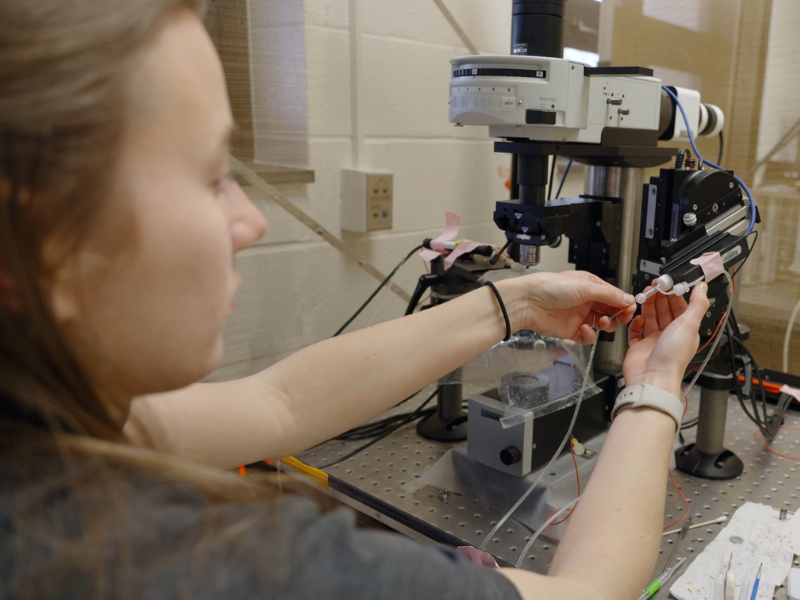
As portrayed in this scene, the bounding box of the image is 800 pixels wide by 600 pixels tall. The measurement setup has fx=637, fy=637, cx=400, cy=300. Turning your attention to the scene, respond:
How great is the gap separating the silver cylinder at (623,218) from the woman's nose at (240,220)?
2.48 feet

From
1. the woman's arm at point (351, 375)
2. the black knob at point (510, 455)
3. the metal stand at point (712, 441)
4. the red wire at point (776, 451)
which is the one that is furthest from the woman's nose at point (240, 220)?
the red wire at point (776, 451)

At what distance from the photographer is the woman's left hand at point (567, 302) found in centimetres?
96

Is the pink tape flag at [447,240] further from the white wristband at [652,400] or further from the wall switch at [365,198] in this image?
the white wristband at [652,400]

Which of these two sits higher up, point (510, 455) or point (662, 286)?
point (662, 286)

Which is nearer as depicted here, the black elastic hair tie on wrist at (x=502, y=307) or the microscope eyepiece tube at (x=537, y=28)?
the black elastic hair tie on wrist at (x=502, y=307)

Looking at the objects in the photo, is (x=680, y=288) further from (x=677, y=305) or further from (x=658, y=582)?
(x=658, y=582)

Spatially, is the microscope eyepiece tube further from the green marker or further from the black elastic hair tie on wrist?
the green marker

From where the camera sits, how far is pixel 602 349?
3.78ft

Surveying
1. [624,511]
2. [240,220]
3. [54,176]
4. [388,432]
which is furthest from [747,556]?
[54,176]

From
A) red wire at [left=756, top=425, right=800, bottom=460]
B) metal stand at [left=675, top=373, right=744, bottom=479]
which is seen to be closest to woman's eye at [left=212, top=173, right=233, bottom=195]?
metal stand at [left=675, top=373, right=744, bottom=479]

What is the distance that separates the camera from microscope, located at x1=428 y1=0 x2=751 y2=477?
91cm

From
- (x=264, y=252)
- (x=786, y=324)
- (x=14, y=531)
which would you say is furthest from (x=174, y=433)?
(x=786, y=324)

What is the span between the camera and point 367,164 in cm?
145

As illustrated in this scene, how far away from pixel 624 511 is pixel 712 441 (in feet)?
1.82
